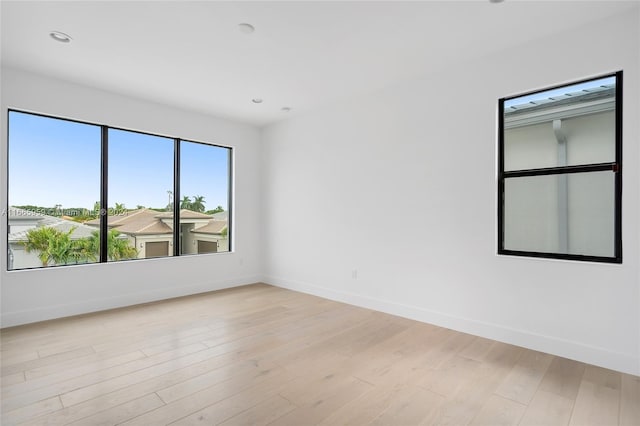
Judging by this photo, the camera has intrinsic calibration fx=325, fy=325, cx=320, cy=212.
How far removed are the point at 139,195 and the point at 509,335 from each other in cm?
482

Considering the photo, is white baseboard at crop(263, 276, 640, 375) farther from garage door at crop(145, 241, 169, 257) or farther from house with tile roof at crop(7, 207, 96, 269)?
house with tile roof at crop(7, 207, 96, 269)

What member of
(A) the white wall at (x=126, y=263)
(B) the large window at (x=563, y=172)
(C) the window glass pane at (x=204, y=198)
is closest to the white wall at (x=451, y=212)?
(B) the large window at (x=563, y=172)

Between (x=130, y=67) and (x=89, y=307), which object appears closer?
(x=130, y=67)

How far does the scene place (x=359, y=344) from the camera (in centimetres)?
308

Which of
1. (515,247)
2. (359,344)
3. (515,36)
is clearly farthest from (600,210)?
(359,344)

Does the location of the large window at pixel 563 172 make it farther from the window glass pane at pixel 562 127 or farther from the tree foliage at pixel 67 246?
the tree foliage at pixel 67 246

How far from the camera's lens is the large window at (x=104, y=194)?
12.2 ft

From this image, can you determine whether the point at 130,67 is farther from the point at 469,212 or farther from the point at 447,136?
the point at 469,212

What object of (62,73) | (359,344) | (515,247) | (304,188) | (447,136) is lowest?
(359,344)

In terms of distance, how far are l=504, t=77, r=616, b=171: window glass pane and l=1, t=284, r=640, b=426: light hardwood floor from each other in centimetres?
176

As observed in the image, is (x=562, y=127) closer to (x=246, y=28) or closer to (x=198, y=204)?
(x=246, y=28)

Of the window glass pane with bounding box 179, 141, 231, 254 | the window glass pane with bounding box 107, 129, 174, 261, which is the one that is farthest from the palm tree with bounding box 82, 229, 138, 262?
the window glass pane with bounding box 179, 141, 231, 254

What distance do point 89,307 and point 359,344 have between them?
11.0 feet

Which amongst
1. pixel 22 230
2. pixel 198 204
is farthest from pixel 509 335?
pixel 22 230
